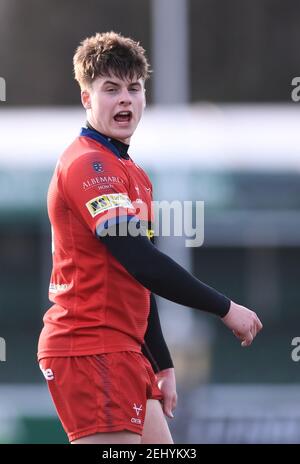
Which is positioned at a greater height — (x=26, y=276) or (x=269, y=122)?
(x=269, y=122)

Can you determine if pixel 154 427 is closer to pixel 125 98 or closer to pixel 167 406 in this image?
pixel 167 406

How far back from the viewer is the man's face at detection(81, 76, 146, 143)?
13.2ft

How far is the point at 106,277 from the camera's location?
12.9ft

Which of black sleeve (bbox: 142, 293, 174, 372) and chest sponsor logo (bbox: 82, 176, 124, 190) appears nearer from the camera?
chest sponsor logo (bbox: 82, 176, 124, 190)

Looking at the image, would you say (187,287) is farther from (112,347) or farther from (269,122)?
(269,122)

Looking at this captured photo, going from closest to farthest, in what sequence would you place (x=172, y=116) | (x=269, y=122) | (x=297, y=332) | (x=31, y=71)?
(x=172, y=116) < (x=269, y=122) < (x=297, y=332) < (x=31, y=71)

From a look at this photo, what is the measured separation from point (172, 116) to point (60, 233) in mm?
11730

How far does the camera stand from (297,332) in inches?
808

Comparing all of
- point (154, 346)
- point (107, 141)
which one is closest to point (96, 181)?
point (107, 141)

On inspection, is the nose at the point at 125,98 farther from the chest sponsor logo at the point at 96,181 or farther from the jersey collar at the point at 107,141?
the chest sponsor logo at the point at 96,181

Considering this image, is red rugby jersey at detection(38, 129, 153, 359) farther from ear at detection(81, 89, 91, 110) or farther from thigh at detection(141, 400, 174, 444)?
thigh at detection(141, 400, 174, 444)

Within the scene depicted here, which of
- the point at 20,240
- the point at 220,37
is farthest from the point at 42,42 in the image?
the point at 20,240

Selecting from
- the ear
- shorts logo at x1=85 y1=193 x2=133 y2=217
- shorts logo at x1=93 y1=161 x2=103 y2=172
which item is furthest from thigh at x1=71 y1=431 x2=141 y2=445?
the ear

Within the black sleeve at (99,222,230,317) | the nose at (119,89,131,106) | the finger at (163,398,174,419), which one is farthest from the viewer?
the finger at (163,398,174,419)
